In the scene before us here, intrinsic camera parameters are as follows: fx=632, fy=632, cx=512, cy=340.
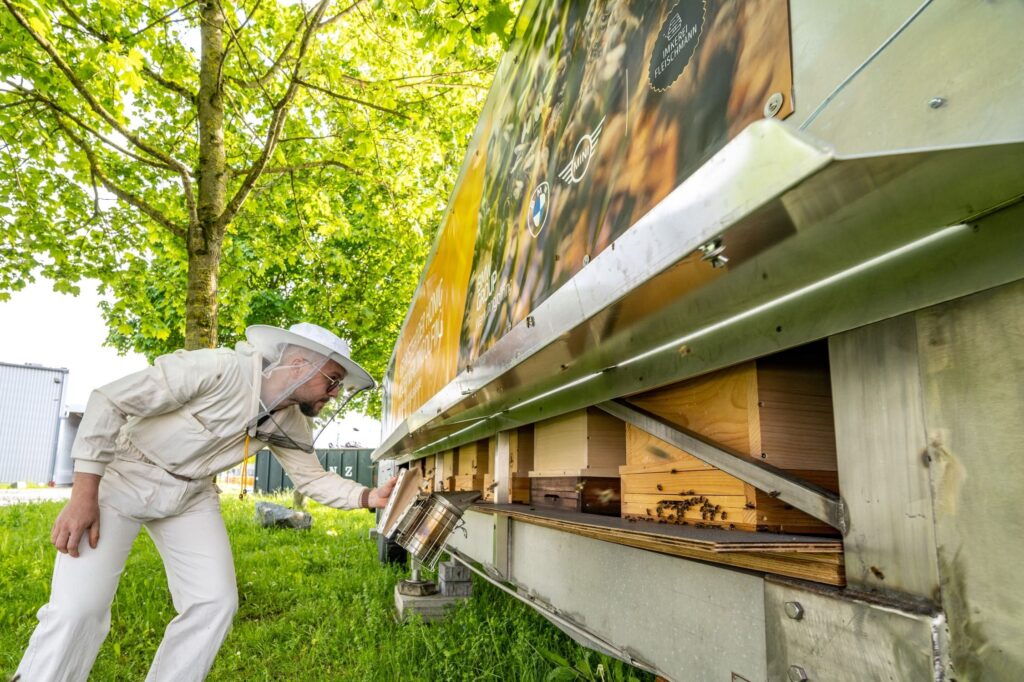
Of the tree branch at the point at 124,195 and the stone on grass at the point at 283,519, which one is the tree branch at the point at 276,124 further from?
the stone on grass at the point at 283,519

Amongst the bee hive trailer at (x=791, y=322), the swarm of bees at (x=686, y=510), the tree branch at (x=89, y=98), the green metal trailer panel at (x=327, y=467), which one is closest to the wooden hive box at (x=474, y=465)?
the bee hive trailer at (x=791, y=322)

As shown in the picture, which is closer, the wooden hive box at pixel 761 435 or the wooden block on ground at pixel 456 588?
the wooden hive box at pixel 761 435

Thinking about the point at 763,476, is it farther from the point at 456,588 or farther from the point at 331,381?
the point at 456,588

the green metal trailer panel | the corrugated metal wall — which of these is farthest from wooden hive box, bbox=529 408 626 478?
the corrugated metal wall

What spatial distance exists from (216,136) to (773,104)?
777 centimetres

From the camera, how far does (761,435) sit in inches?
55.2

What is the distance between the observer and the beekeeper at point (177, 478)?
299cm

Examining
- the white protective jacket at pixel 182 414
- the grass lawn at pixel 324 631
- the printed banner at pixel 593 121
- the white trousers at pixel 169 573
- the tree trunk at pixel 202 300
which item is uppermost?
the tree trunk at pixel 202 300

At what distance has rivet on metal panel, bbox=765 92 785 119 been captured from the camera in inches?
38.1

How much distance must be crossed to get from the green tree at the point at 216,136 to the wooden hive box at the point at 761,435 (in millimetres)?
4102

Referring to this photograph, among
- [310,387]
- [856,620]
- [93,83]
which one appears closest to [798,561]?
[856,620]

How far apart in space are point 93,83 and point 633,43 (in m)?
8.34

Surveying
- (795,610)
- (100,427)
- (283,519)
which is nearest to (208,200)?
(100,427)

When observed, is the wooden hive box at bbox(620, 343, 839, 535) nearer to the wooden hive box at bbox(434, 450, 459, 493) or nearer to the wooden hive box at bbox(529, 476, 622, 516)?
the wooden hive box at bbox(529, 476, 622, 516)
